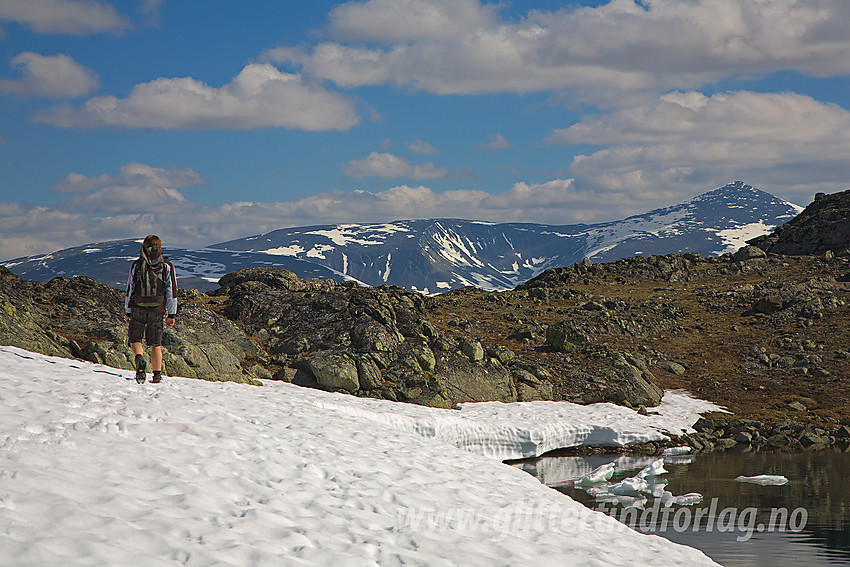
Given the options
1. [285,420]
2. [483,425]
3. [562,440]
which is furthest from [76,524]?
[562,440]

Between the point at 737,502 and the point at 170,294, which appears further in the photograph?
the point at 737,502

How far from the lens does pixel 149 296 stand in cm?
1580

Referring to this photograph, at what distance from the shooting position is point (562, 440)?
2639cm

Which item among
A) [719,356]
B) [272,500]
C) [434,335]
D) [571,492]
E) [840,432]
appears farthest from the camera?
[719,356]

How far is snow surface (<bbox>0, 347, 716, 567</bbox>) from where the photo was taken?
8.06 meters

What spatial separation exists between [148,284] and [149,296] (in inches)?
11.7

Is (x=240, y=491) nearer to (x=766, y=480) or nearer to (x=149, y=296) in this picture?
(x=149, y=296)

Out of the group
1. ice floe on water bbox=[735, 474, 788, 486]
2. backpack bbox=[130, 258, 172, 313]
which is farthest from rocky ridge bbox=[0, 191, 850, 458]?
backpack bbox=[130, 258, 172, 313]

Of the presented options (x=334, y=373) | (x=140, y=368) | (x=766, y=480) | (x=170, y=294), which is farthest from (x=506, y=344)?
(x=140, y=368)

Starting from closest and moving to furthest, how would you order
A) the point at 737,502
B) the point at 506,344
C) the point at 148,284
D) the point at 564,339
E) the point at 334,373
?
the point at 148,284 → the point at 737,502 → the point at 334,373 → the point at 564,339 → the point at 506,344

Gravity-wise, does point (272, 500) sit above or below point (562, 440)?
above

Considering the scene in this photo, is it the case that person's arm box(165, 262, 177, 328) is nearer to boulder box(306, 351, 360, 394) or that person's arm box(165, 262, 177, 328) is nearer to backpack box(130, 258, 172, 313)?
backpack box(130, 258, 172, 313)

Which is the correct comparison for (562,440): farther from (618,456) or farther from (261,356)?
(261,356)

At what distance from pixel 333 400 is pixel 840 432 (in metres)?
22.2
